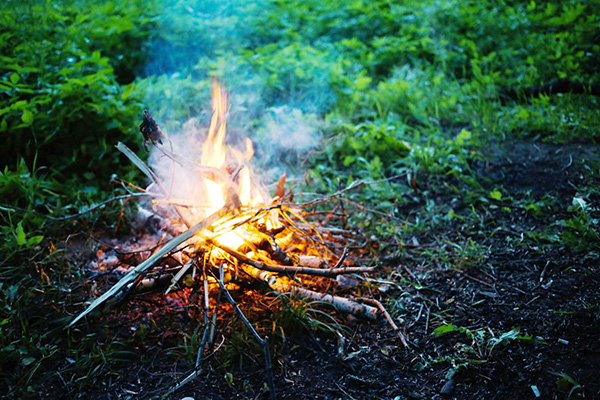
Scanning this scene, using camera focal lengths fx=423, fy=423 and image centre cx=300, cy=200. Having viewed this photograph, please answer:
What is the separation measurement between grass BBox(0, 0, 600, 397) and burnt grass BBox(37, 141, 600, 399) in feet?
0.09

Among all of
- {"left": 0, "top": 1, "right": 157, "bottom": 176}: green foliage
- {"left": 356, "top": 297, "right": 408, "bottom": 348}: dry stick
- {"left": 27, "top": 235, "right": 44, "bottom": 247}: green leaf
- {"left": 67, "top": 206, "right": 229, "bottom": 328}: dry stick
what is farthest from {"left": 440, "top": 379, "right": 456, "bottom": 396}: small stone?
{"left": 0, "top": 1, "right": 157, "bottom": 176}: green foliage

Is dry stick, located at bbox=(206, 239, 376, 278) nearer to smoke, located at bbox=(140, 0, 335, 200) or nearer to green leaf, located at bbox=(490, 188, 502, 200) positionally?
smoke, located at bbox=(140, 0, 335, 200)

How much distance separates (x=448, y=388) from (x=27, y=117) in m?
3.59

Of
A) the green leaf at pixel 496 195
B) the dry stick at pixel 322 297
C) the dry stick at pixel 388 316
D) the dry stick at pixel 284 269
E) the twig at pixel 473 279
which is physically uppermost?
the dry stick at pixel 284 269

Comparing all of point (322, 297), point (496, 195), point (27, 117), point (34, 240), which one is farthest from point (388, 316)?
point (27, 117)

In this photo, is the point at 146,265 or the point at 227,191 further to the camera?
the point at 227,191

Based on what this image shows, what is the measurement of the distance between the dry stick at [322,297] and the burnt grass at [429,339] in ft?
0.19

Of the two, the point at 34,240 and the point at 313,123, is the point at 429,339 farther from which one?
the point at 313,123

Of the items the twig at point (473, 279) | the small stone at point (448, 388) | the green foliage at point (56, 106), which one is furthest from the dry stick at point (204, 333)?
the green foliage at point (56, 106)

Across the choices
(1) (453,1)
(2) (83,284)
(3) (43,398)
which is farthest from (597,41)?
(3) (43,398)

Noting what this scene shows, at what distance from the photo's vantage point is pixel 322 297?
235 cm

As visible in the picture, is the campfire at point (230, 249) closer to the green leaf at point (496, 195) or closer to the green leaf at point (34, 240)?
the green leaf at point (34, 240)

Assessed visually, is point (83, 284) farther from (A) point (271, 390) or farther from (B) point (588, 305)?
(B) point (588, 305)

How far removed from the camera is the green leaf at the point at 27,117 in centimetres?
341
